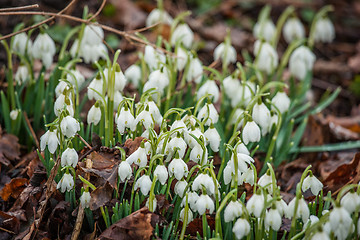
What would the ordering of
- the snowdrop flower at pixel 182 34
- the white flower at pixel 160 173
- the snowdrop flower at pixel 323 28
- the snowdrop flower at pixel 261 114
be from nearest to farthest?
the white flower at pixel 160 173 < the snowdrop flower at pixel 261 114 < the snowdrop flower at pixel 182 34 < the snowdrop flower at pixel 323 28

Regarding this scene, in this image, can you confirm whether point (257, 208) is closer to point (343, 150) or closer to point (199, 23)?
point (343, 150)

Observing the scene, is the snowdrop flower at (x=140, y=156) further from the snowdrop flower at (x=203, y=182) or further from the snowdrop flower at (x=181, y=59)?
the snowdrop flower at (x=181, y=59)

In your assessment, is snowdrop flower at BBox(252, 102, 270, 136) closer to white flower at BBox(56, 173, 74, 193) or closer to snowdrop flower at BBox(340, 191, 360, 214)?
snowdrop flower at BBox(340, 191, 360, 214)

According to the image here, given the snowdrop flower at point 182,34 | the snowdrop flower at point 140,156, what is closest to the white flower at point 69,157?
the snowdrop flower at point 140,156

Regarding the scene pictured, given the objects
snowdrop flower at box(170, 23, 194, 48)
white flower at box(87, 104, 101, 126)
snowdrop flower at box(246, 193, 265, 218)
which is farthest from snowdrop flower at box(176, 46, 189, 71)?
snowdrop flower at box(246, 193, 265, 218)

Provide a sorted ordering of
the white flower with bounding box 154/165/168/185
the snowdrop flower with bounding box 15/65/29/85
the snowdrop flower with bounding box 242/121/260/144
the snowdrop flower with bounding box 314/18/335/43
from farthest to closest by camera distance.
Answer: the snowdrop flower with bounding box 314/18/335/43 < the snowdrop flower with bounding box 15/65/29/85 < the snowdrop flower with bounding box 242/121/260/144 < the white flower with bounding box 154/165/168/185

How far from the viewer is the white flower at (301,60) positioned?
307 cm

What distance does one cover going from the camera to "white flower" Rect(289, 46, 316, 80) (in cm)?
307

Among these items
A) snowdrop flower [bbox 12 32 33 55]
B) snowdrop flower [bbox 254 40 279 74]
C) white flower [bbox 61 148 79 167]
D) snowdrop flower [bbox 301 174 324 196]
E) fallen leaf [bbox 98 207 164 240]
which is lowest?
fallen leaf [bbox 98 207 164 240]

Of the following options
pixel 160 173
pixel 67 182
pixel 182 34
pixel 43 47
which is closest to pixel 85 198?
pixel 67 182

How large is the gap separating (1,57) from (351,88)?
9.64ft

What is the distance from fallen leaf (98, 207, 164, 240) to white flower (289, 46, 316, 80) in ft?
5.66

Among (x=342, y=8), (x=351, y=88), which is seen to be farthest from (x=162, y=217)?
(x=342, y=8)

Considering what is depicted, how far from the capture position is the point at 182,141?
183cm
